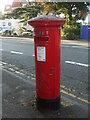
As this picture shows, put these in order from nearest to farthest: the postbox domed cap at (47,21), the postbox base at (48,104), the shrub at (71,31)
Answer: the postbox domed cap at (47,21) → the postbox base at (48,104) → the shrub at (71,31)

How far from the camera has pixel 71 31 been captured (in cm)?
2058

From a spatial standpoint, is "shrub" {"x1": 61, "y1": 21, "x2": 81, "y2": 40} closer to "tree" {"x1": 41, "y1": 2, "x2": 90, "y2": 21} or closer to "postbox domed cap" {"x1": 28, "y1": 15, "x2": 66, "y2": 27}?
"tree" {"x1": 41, "y1": 2, "x2": 90, "y2": 21}

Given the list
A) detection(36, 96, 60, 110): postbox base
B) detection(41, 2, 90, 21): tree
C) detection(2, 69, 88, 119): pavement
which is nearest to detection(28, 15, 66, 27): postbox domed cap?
detection(36, 96, 60, 110): postbox base

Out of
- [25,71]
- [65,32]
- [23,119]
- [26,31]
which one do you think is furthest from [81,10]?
[23,119]

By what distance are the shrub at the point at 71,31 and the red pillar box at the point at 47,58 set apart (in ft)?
55.8

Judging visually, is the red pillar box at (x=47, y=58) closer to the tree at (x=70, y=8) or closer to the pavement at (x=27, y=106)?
the pavement at (x=27, y=106)

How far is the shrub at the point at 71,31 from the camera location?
2030 centimetres

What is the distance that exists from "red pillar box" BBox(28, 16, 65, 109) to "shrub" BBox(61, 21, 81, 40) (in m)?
17.0

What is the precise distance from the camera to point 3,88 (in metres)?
4.71

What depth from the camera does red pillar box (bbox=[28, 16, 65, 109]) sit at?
3.32 meters

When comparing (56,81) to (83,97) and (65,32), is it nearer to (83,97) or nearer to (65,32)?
(83,97)

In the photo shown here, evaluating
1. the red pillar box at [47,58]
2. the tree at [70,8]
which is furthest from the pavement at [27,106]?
the tree at [70,8]

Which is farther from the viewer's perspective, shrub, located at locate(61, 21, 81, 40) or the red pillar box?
shrub, located at locate(61, 21, 81, 40)

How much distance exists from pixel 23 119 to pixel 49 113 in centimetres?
47
